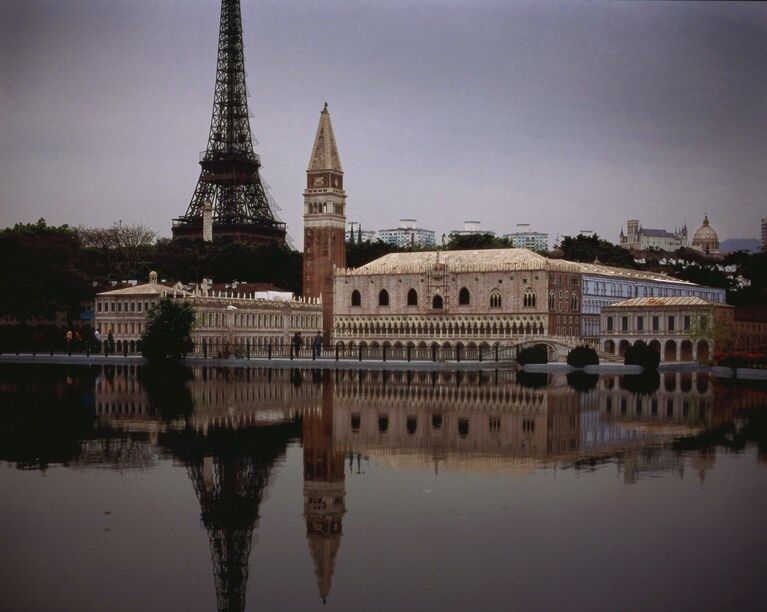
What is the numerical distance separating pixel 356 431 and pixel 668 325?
43681 mm

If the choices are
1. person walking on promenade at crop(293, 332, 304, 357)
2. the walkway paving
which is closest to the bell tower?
person walking on promenade at crop(293, 332, 304, 357)

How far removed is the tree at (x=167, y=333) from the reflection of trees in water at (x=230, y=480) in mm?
31934

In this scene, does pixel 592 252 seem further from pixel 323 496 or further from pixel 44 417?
pixel 323 496

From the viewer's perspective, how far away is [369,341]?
74.9 m

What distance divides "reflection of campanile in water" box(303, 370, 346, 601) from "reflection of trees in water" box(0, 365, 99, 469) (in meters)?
5.38

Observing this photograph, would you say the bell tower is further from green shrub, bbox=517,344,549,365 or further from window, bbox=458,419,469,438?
window, bbox=458,419,469,438

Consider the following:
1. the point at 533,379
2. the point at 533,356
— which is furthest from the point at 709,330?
the point at 533,379

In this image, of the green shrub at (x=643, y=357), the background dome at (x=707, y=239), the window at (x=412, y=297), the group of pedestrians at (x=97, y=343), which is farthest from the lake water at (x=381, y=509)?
the background dome at (x=707, y=239)

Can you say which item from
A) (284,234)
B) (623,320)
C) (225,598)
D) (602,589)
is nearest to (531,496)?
(602,589)

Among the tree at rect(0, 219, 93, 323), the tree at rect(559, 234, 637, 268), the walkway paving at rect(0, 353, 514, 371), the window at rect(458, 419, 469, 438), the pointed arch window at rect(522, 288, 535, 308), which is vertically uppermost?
the tree at rect(559, 234, 637, 268)

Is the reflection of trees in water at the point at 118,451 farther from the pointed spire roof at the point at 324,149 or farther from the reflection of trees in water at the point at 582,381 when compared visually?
the pointed spire roof at the point at 324,149

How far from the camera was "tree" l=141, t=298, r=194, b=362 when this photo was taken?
59.4 meters

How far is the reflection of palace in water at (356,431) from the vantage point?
16.4m

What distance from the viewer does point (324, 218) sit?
79.0m
